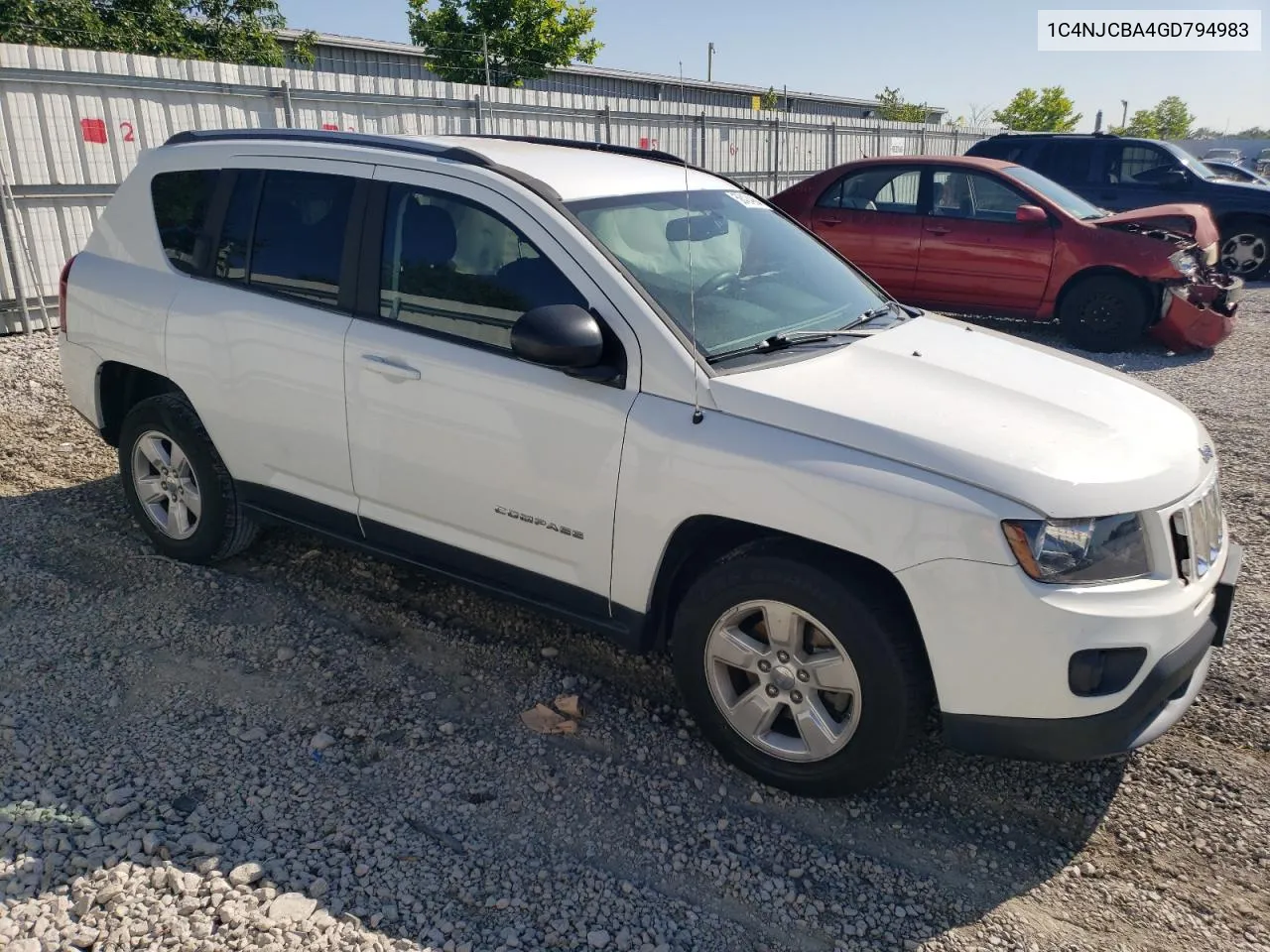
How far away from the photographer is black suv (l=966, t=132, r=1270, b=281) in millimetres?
12844

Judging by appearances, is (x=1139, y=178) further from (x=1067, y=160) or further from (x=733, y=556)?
(x=733, y=556)

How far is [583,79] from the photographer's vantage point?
3088 centimetres

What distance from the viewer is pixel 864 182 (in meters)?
9.99

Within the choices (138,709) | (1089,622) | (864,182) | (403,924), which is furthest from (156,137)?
(1089,622)

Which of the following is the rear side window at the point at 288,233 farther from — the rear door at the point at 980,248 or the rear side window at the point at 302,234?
the rear door at the point at 980,248

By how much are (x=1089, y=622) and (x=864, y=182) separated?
8.09m

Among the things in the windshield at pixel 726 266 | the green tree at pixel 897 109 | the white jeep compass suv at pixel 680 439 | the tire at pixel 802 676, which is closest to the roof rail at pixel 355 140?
the white jeep compass suv at pixel 680 439

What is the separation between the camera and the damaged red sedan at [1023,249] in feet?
29.5

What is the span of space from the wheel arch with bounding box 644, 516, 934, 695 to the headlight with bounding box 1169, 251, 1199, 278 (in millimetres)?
7351

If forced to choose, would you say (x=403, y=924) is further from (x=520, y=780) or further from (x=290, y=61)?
(x=290, y=61)

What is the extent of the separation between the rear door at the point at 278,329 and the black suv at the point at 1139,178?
10.8m

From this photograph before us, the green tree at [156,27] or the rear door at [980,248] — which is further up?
the green tree at [156,27]

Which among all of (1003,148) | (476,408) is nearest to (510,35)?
(1003,148)

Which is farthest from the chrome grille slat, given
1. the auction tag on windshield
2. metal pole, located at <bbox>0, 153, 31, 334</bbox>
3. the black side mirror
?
metal pole, located at <bbox>0, 153, 31, 334</bbox>
